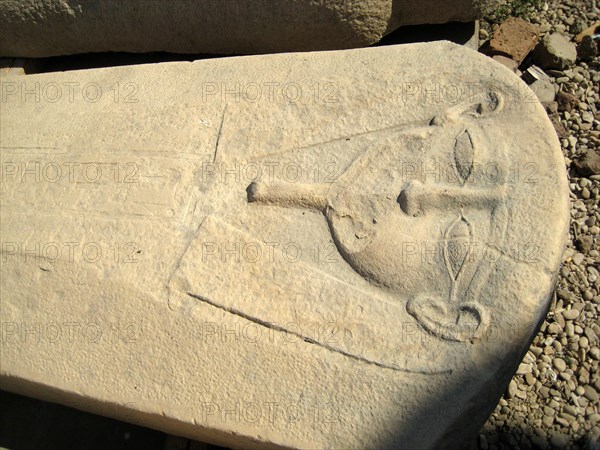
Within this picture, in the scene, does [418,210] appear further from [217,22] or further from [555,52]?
[555,52]

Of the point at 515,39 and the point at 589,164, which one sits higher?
the point at 515,39

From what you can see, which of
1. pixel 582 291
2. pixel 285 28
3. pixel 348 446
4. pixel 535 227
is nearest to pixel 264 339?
pixel 348 446

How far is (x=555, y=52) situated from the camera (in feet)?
8.25

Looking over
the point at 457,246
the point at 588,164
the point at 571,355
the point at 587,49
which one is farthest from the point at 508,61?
the point at 457,246

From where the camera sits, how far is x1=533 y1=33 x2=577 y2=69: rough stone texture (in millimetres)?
2516

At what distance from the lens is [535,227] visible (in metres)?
1.38

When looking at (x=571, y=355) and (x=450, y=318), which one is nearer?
(x=450, y=318)

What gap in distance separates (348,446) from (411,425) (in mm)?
165

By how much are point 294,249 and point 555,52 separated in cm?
179

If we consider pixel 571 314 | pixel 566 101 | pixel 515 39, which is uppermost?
pixel 515 39

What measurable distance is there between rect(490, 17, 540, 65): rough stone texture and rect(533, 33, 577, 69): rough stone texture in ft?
0.17

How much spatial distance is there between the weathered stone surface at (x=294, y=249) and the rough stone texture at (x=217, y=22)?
0.37 m

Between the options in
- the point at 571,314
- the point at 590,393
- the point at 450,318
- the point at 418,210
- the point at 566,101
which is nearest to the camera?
the point at 450,318

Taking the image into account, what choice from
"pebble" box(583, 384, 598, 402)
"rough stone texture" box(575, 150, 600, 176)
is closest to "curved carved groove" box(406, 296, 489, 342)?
"pebble" box(583, 384, 598, 402)
